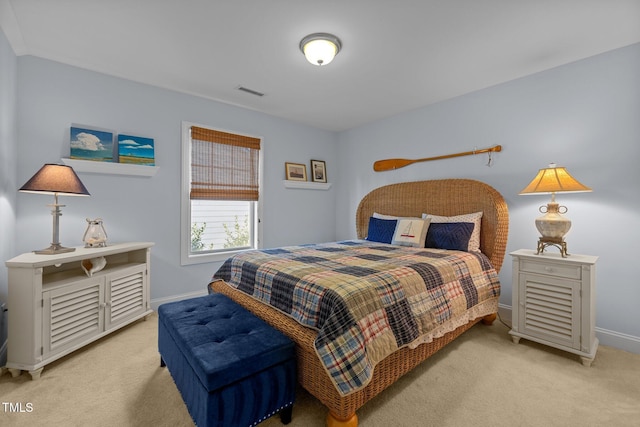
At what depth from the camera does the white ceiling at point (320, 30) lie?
1.87 meters

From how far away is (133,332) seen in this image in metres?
2.51

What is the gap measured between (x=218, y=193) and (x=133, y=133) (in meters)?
1.08

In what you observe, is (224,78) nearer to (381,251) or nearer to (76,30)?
(76,30)

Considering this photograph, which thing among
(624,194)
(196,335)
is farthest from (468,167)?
(196,335)

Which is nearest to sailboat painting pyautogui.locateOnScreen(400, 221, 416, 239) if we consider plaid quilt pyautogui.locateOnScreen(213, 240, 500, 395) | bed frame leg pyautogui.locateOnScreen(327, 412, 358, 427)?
plaid quilt pyautogui.locateOnScreen(213, 240, 500, 395)

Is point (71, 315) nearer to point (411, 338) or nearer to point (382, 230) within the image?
point (411, 338)

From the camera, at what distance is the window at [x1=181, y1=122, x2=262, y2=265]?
3299 mm

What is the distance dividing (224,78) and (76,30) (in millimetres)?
1161

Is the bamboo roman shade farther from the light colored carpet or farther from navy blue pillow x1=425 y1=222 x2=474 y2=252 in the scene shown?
navy blue pillow x1=425 y1=222 x2=474 y2=252

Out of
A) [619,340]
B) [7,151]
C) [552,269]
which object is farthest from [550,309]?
[7,151]

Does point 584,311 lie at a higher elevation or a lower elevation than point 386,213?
lower

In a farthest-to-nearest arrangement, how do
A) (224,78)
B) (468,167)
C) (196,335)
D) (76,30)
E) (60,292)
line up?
(468,167) → (224,78) → (76,30) → (60,292) → (196,335)

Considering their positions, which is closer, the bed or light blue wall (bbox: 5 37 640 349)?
the bed

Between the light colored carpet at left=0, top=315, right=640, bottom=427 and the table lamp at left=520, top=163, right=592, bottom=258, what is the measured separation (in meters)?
0.90
